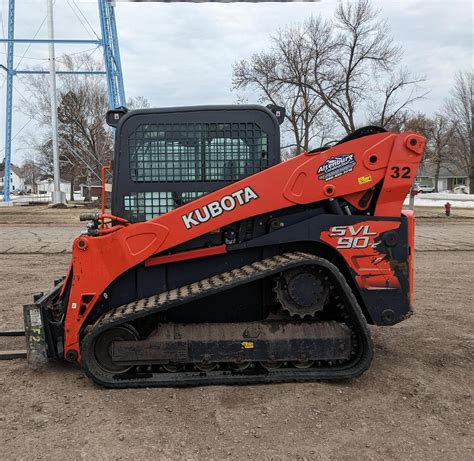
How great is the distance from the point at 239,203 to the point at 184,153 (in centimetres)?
78

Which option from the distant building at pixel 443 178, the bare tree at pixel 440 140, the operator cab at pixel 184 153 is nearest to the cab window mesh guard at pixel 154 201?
the operator cab at pixel 184 153

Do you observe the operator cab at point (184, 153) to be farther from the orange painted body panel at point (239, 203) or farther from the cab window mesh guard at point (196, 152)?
the orange painted body panel at point (239, 203)

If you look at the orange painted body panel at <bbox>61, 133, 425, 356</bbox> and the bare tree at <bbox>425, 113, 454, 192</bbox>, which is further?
the bare tree at <bbox>425, 113, 454, 192</bbox>

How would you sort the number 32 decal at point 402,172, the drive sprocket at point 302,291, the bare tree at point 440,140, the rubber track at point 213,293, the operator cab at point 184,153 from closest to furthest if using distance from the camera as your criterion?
1. the rubber track at point 213,293
2. the drive sprocket at point 302,291
3. the number 32 decal at point 402,172
4. the operator cab at point 184,153
5. the bare tree at point 440,140

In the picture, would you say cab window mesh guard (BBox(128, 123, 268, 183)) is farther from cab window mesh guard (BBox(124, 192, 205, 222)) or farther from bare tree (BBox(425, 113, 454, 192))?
bare tree (BBox(425, 113, 454, 192))

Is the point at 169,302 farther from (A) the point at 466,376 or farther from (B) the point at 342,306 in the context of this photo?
(A) the point at 466,376

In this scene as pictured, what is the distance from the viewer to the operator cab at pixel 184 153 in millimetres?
4340

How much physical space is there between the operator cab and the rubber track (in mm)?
840

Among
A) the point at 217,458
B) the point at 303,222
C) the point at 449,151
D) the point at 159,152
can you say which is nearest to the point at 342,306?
the point at 303,222

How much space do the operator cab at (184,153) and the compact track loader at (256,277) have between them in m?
0.11

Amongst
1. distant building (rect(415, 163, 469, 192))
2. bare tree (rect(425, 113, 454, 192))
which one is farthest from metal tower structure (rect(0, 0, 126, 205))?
distant building (rect(415, 163, 469, 192))

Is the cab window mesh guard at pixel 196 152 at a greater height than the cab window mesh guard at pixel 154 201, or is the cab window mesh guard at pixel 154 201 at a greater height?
the cab window mesh guard at pixel 196 152

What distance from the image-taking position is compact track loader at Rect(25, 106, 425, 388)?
3922mm

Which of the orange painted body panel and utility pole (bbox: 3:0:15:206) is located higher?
utility pole (bbox: 3:0:15:206)
